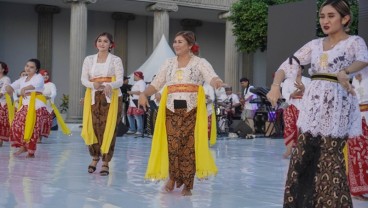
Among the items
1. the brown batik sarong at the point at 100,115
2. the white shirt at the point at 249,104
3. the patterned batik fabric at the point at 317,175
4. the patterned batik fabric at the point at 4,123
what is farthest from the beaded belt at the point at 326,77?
the white shirt at the point at 249,104

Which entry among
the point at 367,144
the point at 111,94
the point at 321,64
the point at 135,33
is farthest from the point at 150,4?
the point at 321,64

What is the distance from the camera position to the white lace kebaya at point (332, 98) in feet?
13.3

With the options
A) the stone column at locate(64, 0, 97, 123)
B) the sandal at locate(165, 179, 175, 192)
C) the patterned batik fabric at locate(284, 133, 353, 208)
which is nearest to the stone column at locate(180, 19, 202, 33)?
the stone column at locate(64, 0, 97, 123)

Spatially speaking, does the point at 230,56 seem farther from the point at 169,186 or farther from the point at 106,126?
the point at 169,186

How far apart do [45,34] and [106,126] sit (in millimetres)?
18484

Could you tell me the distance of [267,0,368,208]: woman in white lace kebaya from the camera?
400 cm

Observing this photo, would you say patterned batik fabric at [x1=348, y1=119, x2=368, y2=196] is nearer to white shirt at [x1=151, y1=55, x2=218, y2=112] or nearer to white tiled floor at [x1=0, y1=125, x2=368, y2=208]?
white tiled floor at [x1=0, y1=125, x2=368, y2=208]

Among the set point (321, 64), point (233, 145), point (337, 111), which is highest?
point (321, 64)

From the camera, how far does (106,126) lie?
743cm

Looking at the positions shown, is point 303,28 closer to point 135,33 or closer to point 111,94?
point 111,94

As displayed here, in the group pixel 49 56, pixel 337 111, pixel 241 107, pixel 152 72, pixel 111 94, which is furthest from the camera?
pixel 49 56

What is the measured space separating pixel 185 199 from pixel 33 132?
458 cm

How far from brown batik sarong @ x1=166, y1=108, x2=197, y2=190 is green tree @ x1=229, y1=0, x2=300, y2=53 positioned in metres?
17.8

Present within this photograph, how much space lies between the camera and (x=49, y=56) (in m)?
25.2
